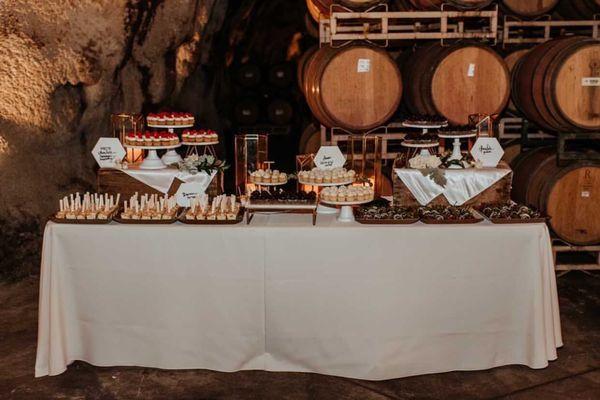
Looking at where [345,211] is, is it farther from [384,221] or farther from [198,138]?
[198,138]

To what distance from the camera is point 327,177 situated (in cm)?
393

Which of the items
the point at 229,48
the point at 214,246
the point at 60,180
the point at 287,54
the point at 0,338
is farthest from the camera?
the point at 287,54

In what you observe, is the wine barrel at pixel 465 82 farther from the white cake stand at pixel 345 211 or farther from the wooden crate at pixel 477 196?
the white cake stand at pixel 345 211

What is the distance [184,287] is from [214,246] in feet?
0.97

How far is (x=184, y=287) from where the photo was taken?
363 centimetres

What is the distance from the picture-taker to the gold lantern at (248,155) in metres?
4.52

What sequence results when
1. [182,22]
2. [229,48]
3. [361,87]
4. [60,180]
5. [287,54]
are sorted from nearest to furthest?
[361,87], [60,180], [182,22], [229,48], [287,54]

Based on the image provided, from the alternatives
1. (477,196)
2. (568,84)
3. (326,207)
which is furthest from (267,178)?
(568,84)

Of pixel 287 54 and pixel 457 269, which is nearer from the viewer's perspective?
pixel 457 269

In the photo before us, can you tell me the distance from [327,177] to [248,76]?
25.1 feet

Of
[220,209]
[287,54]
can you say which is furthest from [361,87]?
[287,54]

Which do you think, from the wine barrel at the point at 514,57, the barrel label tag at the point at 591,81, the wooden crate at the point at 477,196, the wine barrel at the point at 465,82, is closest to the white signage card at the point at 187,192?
the wooden crate at the point at 477,196

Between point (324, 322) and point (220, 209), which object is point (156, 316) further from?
point (324, 322)

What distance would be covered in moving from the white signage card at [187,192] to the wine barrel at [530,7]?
329 cm
